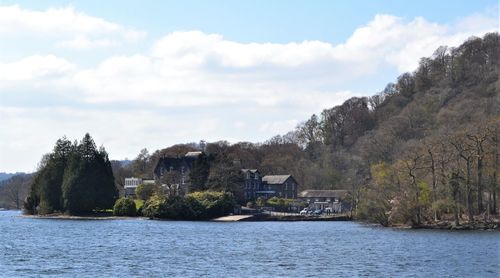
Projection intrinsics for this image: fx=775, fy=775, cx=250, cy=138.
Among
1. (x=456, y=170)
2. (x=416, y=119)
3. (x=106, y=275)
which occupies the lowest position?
(x=106, y=275)

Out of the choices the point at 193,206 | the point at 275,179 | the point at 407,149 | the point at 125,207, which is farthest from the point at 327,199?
the point at 125,207

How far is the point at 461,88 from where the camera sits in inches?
7028

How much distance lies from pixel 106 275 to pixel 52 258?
37.4ft

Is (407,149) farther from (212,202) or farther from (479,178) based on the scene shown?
(479,178)

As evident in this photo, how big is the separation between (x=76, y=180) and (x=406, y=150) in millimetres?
53427

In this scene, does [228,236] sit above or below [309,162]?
below

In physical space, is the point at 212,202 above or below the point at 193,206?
above

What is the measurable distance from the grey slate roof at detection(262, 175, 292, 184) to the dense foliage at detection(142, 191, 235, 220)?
3483 centimetres

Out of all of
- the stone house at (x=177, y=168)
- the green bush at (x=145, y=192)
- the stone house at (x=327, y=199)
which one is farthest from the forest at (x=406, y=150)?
the green bush at (x=145, y=192)

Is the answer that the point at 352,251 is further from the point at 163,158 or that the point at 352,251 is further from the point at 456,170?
the point at 163,158

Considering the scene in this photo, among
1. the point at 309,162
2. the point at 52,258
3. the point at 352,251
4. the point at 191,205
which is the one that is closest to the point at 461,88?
the point at 309,162

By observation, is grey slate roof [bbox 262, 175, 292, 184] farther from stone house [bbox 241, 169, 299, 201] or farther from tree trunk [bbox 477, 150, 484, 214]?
tree trunk [bbox 477, 150, 484, 214]

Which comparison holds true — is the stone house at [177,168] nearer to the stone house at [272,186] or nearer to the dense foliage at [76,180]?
the stone house at [272,186]

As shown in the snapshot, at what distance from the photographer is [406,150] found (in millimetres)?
117688
